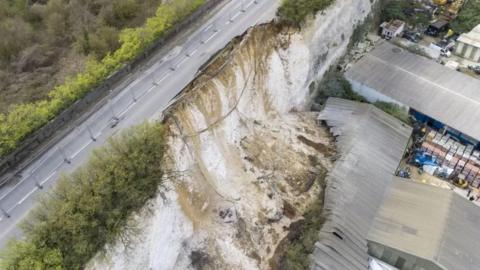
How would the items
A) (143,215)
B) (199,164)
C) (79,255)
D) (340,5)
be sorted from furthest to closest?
(340,5) < (199,164) < (143,215) < (79,255)

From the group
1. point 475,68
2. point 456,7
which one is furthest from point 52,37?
point 456,7

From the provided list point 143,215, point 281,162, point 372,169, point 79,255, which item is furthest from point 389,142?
point 79,255

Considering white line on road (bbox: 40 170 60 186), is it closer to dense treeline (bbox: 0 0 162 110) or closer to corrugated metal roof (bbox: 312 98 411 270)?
dense treeline (bbox: 0 0 162 110)

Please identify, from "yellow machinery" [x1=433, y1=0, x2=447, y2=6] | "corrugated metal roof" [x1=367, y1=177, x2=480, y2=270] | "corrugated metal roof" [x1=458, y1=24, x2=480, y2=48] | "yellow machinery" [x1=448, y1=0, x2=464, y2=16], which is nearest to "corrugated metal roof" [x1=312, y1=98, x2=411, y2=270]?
"corrugated metal roof" [x1=367, y1=177, x2=480, y2=270]

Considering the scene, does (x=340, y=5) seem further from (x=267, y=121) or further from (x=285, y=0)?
(x=267, y=121)

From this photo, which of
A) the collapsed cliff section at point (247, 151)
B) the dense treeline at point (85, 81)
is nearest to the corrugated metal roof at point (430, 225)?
the collapsed cliff section at point (247, 151)

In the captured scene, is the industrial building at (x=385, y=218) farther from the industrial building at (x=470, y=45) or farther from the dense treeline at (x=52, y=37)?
the dense treeline at (x=52, y=37)
